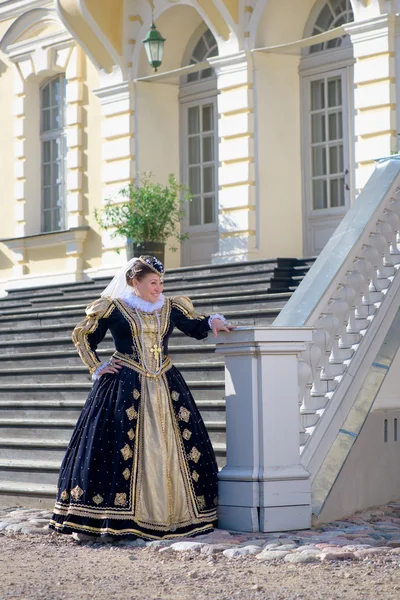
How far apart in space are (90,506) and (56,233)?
28.3ft

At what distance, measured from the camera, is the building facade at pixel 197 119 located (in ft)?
40.8

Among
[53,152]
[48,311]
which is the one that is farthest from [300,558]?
[53,152]

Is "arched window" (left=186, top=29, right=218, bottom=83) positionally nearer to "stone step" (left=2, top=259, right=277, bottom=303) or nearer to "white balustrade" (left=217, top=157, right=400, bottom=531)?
"stone step" (left=2, top=259, right=277, bottom=303)

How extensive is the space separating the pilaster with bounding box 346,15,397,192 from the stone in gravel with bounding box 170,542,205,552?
579 centimetres

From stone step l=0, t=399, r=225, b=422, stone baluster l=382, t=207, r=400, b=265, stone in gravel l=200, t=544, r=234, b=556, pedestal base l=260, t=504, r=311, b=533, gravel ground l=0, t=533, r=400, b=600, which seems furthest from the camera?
stone step l=0, t=399, r=225, b=422

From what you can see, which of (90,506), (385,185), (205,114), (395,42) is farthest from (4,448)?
(205,114)

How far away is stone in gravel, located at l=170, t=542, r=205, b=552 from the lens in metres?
6.06

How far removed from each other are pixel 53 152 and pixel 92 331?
362 inches

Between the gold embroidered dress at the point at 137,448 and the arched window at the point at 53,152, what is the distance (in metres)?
8.64

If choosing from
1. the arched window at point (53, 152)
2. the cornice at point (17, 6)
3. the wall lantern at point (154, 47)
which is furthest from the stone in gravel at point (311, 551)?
the cornice at point (17, 6)

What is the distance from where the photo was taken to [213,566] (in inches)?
223

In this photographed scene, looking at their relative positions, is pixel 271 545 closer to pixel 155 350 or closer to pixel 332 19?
pixel 155 350

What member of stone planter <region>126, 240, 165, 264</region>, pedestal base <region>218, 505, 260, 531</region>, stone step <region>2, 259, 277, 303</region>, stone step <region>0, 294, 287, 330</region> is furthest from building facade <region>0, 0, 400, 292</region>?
pedestal base <region>218, 505, 260, 531</region>

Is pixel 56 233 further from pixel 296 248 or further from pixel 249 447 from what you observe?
pixel 249 447
